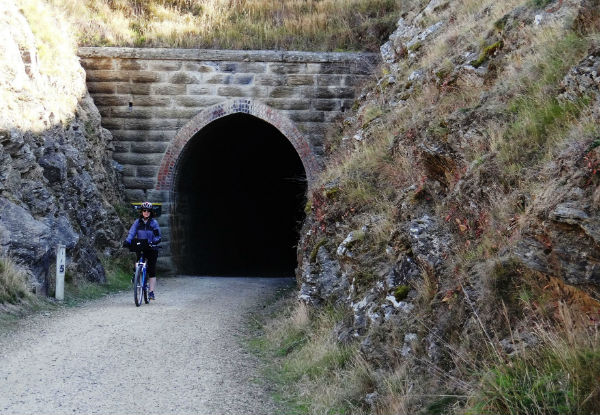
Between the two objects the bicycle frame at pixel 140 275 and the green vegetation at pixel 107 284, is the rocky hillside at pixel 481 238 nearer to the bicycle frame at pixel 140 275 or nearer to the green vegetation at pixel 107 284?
the bicycle frame at pixel 140 275

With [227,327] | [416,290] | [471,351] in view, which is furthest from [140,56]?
[471,351]

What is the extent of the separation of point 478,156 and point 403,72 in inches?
278

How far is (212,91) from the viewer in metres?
16.5

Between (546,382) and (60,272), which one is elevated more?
(546,382)

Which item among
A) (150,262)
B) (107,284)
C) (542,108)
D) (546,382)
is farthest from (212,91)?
(546,382)

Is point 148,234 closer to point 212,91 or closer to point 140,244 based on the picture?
point 140,244

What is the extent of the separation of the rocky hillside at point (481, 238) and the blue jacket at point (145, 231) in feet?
9.45

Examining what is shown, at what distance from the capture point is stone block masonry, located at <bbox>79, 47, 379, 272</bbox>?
1644cm

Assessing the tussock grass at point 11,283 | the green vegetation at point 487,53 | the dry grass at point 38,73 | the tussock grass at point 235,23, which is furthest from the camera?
the tussock grass at point 235,23

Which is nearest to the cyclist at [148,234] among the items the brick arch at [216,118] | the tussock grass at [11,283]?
the tussock grass at [11,283]

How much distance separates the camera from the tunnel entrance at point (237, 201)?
58.3 ft

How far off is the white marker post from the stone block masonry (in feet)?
18.4

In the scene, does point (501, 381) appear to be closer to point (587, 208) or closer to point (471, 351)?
point (471, 351)

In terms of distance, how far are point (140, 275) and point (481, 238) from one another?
6.86 m
